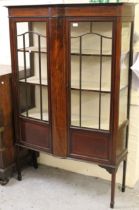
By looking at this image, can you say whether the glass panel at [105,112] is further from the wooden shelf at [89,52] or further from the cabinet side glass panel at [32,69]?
the cabinet side glass panel at [32,69]

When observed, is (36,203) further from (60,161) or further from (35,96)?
(35,96)

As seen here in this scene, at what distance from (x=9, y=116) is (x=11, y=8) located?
37.4 inches

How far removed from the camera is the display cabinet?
86.9 inches

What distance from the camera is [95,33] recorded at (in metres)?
2.35

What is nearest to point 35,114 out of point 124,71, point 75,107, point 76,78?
point 75,107

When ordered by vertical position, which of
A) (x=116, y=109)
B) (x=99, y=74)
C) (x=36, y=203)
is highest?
(x=99, y=74)

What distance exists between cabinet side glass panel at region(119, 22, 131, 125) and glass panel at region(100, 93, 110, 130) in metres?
0.11

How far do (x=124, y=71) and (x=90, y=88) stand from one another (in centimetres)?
30

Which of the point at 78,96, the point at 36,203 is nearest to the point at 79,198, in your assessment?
the point at 36,203

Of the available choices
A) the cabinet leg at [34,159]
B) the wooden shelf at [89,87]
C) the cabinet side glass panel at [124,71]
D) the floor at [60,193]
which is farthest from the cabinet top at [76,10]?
the floor at [60,193]

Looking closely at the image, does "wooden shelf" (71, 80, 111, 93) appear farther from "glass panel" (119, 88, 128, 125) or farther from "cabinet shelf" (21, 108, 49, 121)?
"cabinet shelf" (21, 108, 49, 121)

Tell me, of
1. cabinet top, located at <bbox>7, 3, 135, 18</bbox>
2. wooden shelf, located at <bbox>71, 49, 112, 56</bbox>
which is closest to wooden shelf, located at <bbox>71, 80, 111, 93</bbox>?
wooden shelf, located at <bbox>71, 49, 112, 56</bbox>

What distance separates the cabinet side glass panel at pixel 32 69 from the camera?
8.29 feet

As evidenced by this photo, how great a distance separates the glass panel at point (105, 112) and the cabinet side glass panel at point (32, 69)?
0.47 meters
